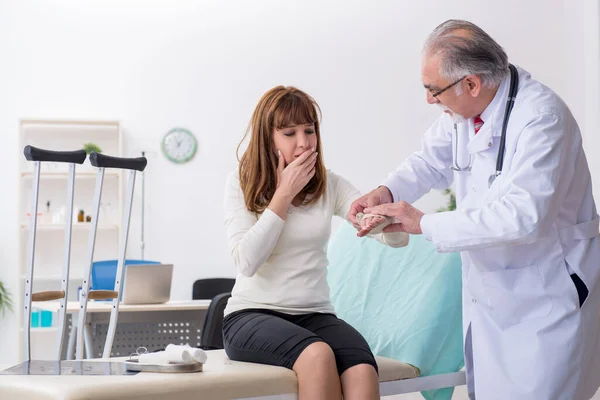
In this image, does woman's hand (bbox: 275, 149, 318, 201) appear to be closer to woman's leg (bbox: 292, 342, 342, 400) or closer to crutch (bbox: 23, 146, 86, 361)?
woman's leg (bbox: 292, 342, 342, 400)

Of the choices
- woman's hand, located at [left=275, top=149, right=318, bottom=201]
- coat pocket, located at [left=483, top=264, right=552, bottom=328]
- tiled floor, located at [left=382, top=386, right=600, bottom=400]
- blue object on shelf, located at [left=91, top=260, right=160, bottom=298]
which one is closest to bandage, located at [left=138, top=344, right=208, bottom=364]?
woman's hand, located at [left=275, top=149, right=318, bottom=201]

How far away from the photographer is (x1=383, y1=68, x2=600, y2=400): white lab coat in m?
1.82

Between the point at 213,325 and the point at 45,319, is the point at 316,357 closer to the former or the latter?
the point at 213,325

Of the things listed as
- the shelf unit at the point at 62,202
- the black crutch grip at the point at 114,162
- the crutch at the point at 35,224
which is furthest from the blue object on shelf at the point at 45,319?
the black crutch grip at the point at 114,162

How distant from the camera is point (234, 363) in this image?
211cm

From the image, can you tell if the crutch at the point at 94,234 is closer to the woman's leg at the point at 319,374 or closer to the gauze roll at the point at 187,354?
the gauze roll at the point at 187,354

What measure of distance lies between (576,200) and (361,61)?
15.9 feet

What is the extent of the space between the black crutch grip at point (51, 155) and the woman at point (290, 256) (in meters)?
0.55

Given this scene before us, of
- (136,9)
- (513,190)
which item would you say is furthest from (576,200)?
(136,9)

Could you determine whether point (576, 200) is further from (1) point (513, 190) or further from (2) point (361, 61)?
(2) point (361, 61)

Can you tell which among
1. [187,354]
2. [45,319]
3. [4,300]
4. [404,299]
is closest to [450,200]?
[45,319]

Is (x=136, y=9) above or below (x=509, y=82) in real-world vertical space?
above

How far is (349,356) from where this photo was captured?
2.01m

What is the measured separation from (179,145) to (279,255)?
4.32 m
